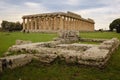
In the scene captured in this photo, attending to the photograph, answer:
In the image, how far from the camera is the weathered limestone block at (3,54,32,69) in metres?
6.77

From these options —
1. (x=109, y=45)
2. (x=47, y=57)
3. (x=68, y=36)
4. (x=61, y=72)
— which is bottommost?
(x=61, y=72)

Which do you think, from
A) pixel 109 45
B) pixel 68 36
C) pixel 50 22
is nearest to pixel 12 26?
pixel 50 22

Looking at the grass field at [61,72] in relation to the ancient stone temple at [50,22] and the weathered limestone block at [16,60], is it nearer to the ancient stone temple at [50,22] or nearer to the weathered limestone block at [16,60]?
the weathered limestone block at [16,60]

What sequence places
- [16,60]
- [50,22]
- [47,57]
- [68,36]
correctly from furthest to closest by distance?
[50,22]
[68,36]
[47,57]
[16,60]

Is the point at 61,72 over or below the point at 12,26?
below

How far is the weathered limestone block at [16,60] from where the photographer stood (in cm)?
677

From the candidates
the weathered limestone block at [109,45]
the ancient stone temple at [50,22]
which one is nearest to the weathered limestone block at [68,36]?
the weathered limestone block at [109,45]

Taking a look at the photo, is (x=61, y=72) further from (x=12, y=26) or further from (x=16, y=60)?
(x=12, y=26)

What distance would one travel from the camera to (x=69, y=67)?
7383 millimetres

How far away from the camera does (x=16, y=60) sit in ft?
23.3

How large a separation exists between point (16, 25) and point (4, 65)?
243 ft

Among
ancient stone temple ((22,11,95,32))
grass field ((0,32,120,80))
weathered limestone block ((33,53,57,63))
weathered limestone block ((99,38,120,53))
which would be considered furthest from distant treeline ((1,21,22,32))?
grass field ((0,32,120,80))

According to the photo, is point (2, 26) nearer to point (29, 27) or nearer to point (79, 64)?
point (29, 27)

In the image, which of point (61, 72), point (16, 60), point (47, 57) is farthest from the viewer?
point (47, 57)
